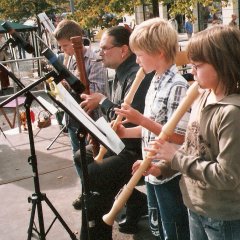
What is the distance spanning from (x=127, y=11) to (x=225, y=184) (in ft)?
25.4

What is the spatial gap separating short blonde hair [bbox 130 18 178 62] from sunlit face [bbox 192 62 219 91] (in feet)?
1.74

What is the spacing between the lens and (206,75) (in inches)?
69.6

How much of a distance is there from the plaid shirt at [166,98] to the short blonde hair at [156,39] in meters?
0.12

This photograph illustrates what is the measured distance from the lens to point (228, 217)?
5.92ft

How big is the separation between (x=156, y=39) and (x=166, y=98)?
33 cm

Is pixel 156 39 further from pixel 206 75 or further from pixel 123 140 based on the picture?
pixel 123 140

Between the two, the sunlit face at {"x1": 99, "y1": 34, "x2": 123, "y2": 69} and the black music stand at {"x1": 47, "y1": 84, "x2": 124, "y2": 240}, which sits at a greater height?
the sunlit face at {"x1": 99, "y1": 34, "x2": 123, "y2": 69}

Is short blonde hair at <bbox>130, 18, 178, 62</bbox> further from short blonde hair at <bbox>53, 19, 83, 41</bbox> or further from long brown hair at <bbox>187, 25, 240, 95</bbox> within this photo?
short blonde hair at <bbox>53, 19, 83, 41</bbox>

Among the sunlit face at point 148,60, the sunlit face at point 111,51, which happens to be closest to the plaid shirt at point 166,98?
the sunlit face at point 148,60

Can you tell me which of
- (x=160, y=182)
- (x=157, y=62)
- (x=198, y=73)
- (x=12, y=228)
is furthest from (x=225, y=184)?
(x=12, y=228)

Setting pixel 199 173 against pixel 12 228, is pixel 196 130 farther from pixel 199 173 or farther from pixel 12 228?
pixel 12 228

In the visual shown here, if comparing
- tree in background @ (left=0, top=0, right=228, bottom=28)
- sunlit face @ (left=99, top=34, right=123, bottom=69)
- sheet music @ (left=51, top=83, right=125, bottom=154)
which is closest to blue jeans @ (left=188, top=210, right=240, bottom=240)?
sheet music @ (left=51, top=83, right=125, bottom=154)

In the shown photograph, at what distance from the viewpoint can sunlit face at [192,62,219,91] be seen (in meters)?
1.75

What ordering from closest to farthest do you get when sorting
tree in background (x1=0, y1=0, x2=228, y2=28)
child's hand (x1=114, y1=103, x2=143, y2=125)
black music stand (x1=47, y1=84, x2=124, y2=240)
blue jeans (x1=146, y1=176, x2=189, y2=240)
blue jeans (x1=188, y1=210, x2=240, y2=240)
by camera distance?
blue jeans (x1=188, y1=210, x2=240, y2=240) < black music stand (x1=47, y1=84, x2=124, y2=240) < child's hand (x1=114, y1=103, x2=143, y2=125) < blue jeans (x1=146, y1=176, x2=189, y2=240) < tree in background (x1=0, y1=0, x2=228, y2=28)
